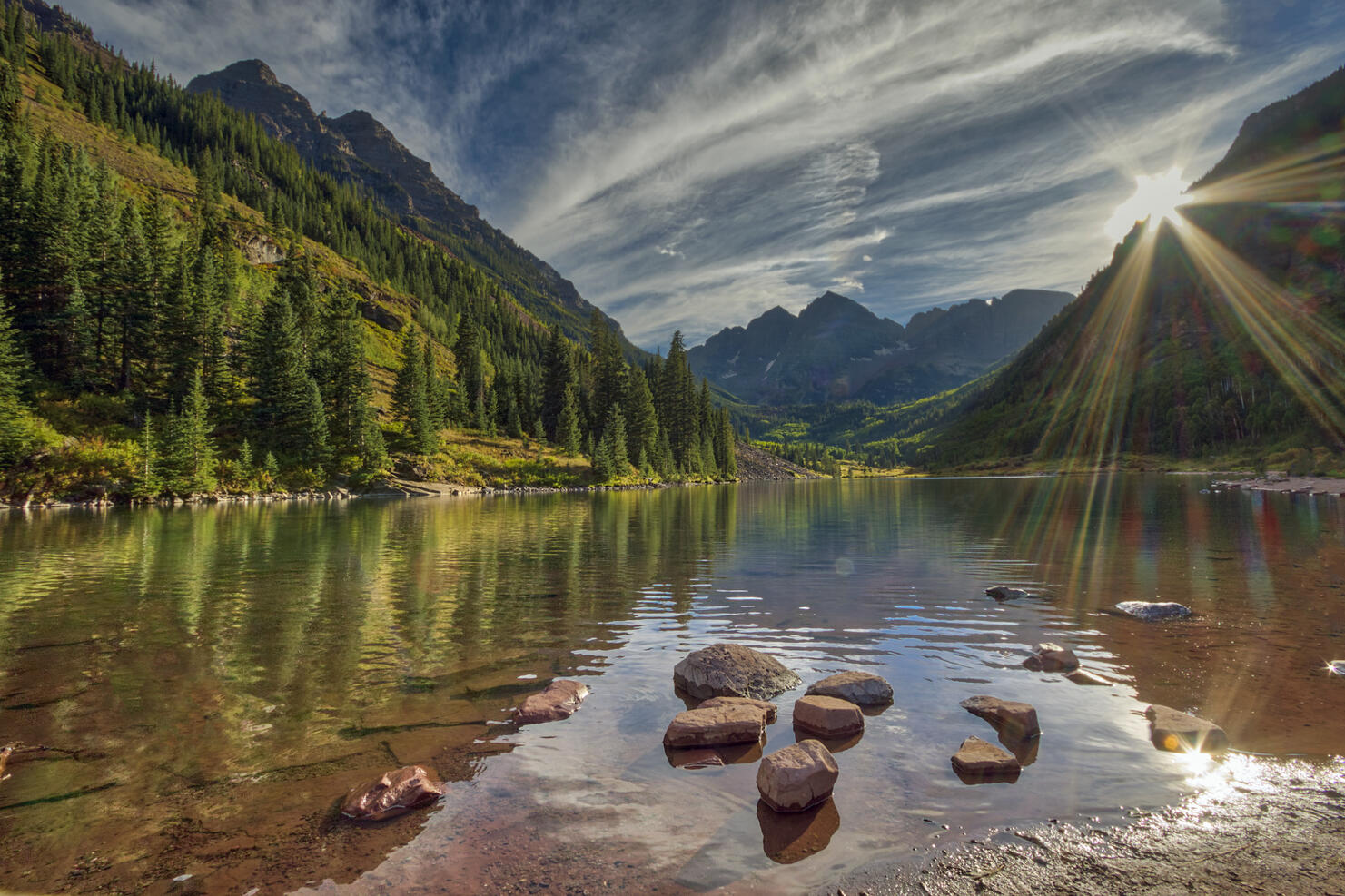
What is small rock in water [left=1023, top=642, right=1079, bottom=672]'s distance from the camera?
41.0 feet

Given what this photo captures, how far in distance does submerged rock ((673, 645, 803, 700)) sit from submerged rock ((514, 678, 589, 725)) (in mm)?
2075

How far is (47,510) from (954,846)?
236 feet

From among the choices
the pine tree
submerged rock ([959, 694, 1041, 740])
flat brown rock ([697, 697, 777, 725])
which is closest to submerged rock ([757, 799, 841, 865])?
flat brown rock ([697, 697, 777, 725])

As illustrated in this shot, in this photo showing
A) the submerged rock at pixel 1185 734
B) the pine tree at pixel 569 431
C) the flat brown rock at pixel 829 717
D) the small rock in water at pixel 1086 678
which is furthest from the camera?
the pine tree at pixel 569 431

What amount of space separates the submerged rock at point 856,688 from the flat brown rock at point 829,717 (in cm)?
83

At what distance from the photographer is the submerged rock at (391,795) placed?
23.2 ft

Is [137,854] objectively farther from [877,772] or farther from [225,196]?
Result: [225,196]

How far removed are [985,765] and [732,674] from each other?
473 cm

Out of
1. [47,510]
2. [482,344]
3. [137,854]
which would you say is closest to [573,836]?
[137,854]

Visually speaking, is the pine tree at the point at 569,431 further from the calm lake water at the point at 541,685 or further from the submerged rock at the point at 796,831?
the submerged rock at the point at 796,831

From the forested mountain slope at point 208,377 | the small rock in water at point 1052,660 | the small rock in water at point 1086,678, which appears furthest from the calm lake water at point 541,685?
the forested mountain slope at point 208,377

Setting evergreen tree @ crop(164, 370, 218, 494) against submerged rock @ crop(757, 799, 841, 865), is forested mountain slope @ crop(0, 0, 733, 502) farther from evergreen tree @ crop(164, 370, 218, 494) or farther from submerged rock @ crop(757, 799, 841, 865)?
submerged rock @ crop(757, 799, 841, 865)

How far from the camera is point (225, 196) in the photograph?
6826 inches

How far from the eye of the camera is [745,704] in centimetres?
1001
